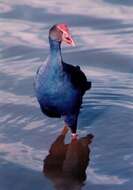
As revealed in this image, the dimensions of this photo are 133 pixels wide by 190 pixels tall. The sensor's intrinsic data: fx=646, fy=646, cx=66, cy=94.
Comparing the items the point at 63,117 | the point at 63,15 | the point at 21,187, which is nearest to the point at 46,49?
the point at 63,15

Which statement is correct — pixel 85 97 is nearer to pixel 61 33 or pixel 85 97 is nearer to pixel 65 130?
pixel 65 130

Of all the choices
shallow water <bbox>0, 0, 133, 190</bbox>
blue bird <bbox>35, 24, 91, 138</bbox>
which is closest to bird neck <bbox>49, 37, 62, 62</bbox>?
blue bird <bbox>35, 24, 91, 138</bbox>

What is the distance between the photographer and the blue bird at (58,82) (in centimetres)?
726

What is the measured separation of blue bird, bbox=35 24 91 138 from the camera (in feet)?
23.8

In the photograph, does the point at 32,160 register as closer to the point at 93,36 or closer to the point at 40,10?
the point at 93,36

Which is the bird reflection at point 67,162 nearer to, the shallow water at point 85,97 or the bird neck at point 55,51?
the shallow water at point 85,97

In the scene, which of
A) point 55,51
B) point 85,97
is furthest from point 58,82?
point 85,97

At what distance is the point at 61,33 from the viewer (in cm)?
725

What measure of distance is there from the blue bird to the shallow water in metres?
0.55

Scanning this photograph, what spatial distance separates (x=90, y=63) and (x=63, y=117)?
8.18 feet

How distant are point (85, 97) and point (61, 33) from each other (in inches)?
78.9

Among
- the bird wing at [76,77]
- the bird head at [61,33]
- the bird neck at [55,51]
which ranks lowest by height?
the bird wing at [76,77]

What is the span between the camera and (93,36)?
11312mm

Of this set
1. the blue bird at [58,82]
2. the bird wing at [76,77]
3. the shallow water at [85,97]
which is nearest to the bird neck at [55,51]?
the blue bird at [58,82]
